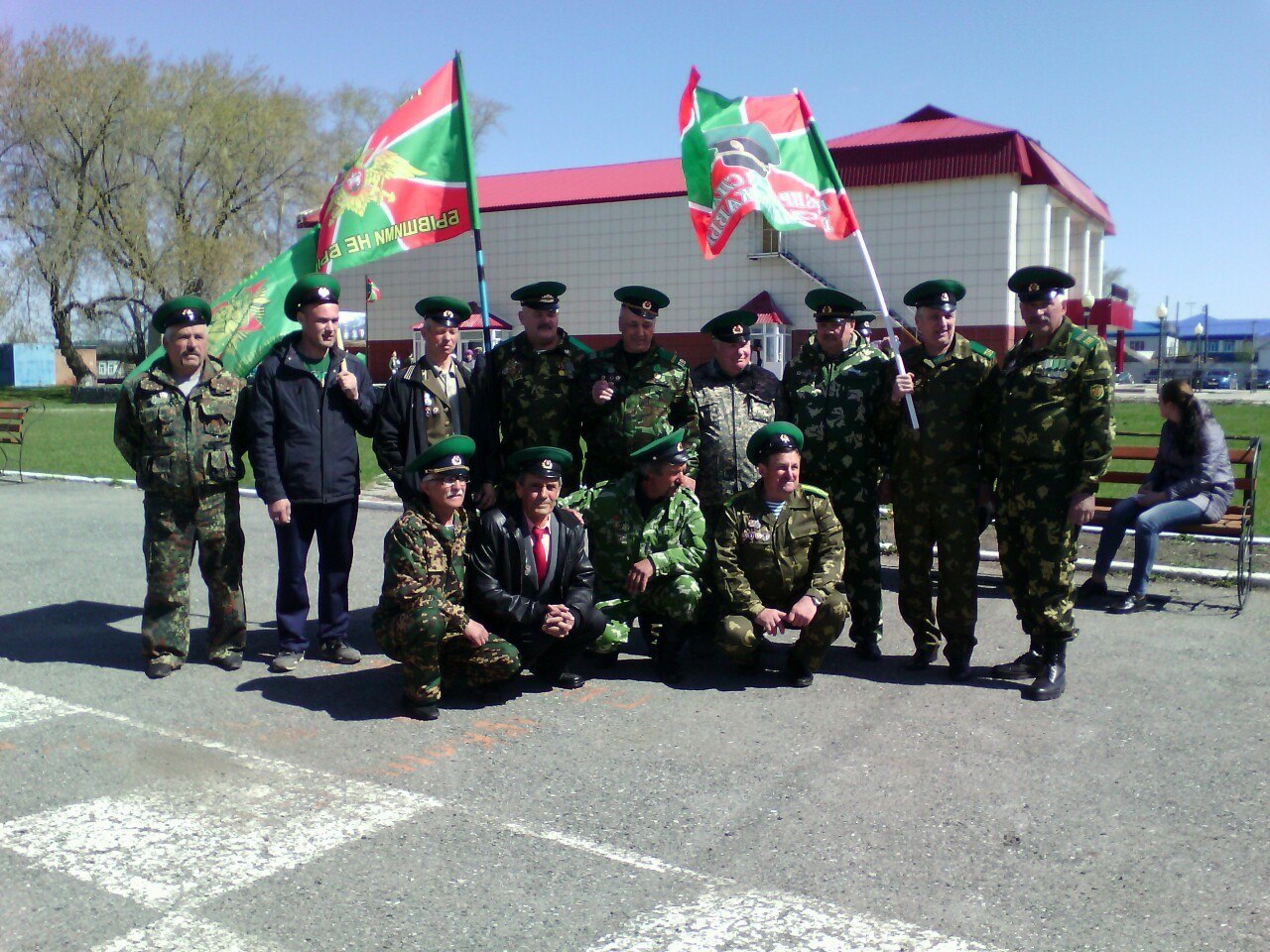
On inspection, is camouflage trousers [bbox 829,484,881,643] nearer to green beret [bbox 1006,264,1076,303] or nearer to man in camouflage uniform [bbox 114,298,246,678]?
green beret [bbox 1006,264,1076,303]

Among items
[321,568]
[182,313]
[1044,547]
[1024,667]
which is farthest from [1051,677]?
[182,313]

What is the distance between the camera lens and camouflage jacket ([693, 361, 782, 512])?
20.4 ft

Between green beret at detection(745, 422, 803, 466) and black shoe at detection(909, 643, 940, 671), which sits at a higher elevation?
green beret at detection(745, 422, 803, 466)

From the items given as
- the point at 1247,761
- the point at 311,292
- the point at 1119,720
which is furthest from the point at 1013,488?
the point at 311,292

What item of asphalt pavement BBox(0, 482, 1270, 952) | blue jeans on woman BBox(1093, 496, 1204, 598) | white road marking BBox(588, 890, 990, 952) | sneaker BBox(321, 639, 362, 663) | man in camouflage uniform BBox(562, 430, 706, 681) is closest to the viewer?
white road marking BBox(588, 890, 990, 952)

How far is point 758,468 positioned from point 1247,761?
248 cm

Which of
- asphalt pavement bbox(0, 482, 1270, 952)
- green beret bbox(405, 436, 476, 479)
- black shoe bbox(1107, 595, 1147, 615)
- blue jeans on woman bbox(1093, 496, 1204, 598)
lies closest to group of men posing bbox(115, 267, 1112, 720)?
green beret bbox(405, 436, 476, 479)

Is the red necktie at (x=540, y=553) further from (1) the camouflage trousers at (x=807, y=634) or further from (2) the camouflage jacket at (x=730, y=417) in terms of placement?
(2) the camouflage jacket at (x=730, y=417)

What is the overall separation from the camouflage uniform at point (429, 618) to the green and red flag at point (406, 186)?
6.82 ft

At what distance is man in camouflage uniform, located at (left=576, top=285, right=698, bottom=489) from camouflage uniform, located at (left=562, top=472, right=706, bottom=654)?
27 cm

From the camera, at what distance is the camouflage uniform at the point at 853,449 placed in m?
6.09

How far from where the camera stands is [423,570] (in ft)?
16.8

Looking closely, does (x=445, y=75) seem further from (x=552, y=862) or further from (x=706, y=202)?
(x=552, y=862)

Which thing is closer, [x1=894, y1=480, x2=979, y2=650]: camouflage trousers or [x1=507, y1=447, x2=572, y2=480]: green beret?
[x1=507, y1=447, x2=572, y2=480]: green beret
